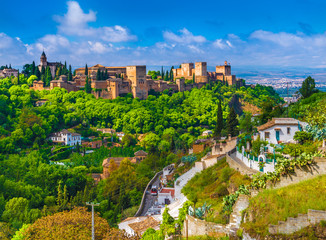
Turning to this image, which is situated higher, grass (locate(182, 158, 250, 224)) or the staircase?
the staircase

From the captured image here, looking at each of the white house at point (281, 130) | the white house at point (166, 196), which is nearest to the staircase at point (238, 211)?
the white house at point (281, 130)

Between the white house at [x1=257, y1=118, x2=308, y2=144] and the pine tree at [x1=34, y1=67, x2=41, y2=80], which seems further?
the pine tree at [x1=34, y1=67, x2=41, y2=80]

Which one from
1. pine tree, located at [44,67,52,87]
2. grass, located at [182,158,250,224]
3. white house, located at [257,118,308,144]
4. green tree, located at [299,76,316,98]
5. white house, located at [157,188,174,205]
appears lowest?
white house, located at [157,188,174,205]

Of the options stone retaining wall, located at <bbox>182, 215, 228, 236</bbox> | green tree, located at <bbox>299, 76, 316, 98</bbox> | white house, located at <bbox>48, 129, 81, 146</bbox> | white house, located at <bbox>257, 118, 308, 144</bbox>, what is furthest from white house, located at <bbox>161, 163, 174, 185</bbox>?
white house, located at <bbox>48, 129, 81, 146</bbox>

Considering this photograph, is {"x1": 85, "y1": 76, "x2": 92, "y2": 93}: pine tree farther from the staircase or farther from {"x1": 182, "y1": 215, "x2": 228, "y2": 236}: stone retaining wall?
the staircase

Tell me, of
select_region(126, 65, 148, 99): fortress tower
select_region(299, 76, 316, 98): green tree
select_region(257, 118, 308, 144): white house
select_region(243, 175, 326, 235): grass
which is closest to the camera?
select_region(243, 175, 326, 235): grass

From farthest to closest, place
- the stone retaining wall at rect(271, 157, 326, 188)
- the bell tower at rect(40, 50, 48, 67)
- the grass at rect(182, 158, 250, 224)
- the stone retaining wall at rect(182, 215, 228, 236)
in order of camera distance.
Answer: the bell tower at rect(40, 50, 48, 67) → the grass at rect(182, 158, 250, 224) → the stone retaining wall at rect(182, 215, 228, 236) → the stone retaining wall at rect(271, 157, 326, 188)

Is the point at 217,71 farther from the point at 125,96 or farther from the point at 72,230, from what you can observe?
the point at 72,230
